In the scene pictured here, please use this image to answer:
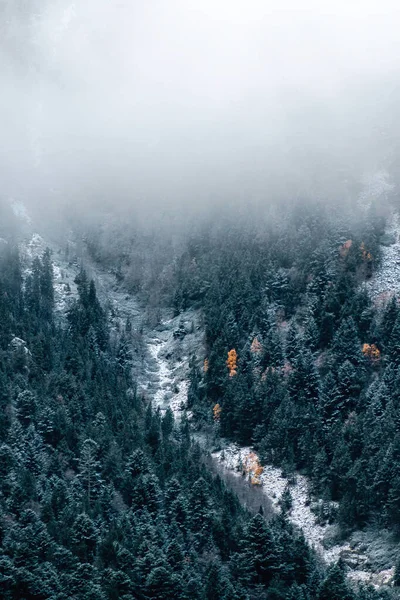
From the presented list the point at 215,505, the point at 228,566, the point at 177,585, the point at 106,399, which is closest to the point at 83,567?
the point at 177,585

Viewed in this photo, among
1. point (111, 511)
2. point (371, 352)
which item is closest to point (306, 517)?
point (111, 511)

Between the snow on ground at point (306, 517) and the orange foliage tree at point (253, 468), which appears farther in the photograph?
the orange foliage tree at point (253, 468)

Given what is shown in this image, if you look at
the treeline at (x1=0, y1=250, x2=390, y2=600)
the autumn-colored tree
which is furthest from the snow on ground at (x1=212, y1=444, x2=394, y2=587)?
the autumn-colored tree

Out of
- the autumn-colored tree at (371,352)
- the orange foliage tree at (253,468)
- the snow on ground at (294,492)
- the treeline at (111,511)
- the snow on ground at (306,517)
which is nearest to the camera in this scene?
the treeline at (111,511)

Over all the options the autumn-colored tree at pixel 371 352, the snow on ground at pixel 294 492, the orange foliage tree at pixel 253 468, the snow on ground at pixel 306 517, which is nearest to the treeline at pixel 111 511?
the snow on ground at pixel 294 492

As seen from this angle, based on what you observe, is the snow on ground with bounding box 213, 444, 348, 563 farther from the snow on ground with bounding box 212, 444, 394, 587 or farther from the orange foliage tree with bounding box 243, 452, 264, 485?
the orange foliage tree with bounding box 243, 452, 264, 485

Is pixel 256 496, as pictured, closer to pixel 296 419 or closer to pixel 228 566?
pixel 296 419

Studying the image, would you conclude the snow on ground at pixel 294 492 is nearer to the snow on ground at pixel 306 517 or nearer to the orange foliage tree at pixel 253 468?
the snow on ground at pixel 306 517

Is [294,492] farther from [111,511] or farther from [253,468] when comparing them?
[111,511]
